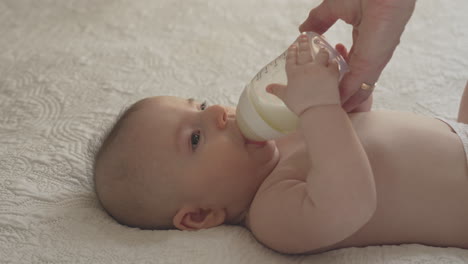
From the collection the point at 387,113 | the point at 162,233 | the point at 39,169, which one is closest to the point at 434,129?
the point at 387,113

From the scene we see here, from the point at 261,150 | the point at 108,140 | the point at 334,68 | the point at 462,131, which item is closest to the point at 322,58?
the point at 334,68

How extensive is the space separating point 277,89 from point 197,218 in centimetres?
33

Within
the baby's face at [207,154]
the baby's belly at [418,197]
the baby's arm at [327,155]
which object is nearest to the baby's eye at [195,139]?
the baby's face at [207,154]

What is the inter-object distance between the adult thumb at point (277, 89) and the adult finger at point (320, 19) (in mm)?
269

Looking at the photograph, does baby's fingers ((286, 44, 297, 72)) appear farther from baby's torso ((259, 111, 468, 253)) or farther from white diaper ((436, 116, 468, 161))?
white diaper ((436, 116, 468, 161))

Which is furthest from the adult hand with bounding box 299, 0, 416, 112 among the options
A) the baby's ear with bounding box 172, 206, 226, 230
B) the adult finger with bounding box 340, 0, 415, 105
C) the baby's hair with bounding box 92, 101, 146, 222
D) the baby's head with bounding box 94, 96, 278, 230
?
the baby's hair with bounding box 92, 101, 146, 222

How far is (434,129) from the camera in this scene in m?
1.09

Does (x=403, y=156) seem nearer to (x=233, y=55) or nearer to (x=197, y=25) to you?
(x=233, y=55)

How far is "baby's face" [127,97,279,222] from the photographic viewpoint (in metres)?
1.06

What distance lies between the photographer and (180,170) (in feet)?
3.47

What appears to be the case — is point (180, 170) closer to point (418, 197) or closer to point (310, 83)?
point (310, 83)

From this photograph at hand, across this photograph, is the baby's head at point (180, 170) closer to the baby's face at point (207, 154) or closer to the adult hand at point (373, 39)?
the baby's face at point (207, 154)

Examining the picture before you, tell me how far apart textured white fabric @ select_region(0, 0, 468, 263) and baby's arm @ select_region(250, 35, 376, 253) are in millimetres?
102

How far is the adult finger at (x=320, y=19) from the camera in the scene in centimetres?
111
